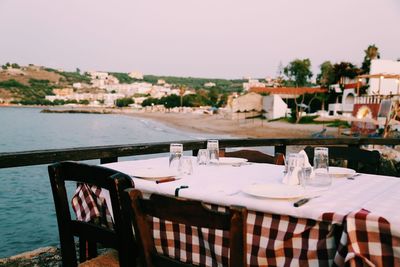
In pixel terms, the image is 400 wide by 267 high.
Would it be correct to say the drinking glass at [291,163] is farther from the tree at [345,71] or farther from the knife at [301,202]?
the tree at [345,71]

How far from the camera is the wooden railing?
2.49 m


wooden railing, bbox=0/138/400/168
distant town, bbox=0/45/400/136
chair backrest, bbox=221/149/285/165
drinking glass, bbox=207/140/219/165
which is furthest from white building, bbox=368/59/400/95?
drinking glass, bbox=207/140/219/165

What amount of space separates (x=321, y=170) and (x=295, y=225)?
746mm

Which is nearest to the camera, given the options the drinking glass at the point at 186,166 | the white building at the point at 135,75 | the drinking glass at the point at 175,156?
the drinking glass at the point at 186,166

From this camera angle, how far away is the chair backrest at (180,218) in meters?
1.31

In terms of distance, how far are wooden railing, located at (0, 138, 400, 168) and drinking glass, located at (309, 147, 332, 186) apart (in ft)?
4.93

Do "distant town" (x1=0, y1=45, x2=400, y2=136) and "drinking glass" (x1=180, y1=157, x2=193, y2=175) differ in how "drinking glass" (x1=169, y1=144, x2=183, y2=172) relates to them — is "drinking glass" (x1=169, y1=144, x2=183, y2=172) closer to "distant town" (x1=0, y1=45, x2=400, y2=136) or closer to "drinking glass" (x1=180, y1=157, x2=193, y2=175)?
"drinking glass" (x1=180, y1=157, x2=193, y2=175)

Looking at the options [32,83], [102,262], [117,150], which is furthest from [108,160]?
[32,83]

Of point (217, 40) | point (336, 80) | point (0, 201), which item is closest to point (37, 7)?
point (217, 40)

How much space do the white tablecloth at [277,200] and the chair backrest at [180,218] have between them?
1.09 feet

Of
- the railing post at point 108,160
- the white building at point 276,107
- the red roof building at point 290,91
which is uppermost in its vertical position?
the railing post at point 108,160

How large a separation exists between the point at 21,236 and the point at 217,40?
36946 millimetres

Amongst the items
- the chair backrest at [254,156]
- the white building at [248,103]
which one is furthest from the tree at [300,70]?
the chair backrest at [254,156]

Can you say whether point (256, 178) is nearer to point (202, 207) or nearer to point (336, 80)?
point (202, 207)
